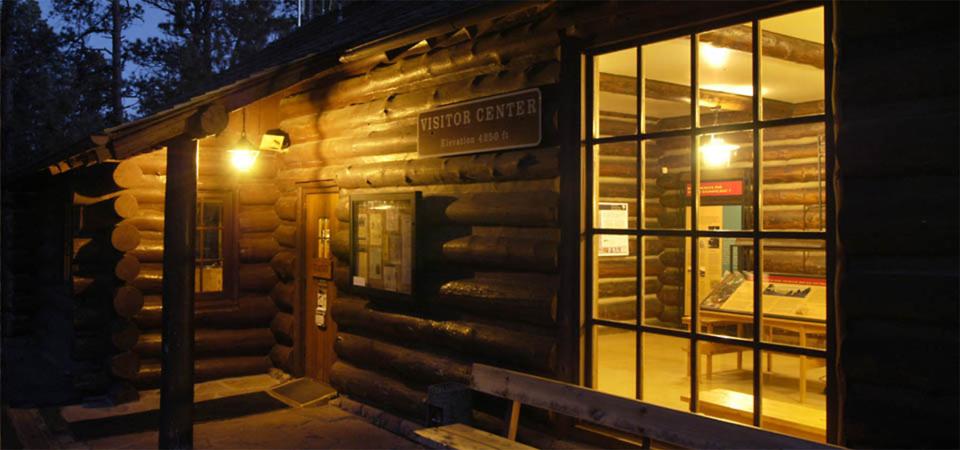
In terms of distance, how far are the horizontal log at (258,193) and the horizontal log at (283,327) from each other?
1.51m

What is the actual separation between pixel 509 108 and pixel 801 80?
4162 millimetres

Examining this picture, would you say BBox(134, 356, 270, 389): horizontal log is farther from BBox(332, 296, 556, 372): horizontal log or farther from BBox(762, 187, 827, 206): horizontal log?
BBox(762, 187, 827, 206): horizontal log

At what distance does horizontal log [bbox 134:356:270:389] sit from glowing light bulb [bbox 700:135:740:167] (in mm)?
6445

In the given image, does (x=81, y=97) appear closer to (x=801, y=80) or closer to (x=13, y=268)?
(x=13, y=268)

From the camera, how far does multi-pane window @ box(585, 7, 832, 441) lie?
5.41m

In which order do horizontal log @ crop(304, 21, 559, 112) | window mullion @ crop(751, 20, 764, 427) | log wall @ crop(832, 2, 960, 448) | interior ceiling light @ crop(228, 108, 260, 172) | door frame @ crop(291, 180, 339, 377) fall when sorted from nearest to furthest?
log wall @ crop(832, 2, 960, 448), window mullion @ crop(751, 20, 764, 427), horizontal log @ crop(304, 21, 559, 112), interior ceiling light @ crop(228, 108, 260, 172), door frame @ crop(291, 180, 339, 377)

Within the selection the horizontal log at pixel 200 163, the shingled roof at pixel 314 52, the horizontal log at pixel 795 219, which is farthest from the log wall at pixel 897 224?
the horizontal log at pixel 200 163

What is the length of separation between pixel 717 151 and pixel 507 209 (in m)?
4.94

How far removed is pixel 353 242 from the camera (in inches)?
335

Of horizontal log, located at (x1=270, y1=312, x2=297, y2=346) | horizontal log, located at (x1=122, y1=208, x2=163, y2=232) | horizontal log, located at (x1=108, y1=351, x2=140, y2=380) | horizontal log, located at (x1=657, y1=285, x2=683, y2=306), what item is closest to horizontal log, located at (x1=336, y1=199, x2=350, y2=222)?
horizontal log, located at (x1=270, y1=312, x2=297, y2=346)

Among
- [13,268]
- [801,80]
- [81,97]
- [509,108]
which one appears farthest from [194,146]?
[81,97]

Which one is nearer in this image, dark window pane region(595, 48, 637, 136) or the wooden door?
dark window pane region(595, 48, 637, 136)

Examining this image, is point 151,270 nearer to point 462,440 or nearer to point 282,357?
point 282,357

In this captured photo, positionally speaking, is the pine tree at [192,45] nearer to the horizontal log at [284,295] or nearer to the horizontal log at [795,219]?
the horizontal log at [284,295]
